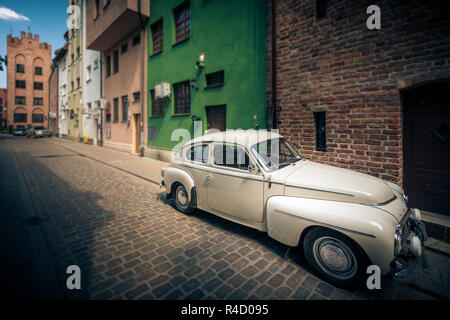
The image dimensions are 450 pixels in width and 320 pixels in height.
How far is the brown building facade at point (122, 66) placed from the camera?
12.8 metres

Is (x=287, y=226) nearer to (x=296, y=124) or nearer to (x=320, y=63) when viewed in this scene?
(x=296, y=124)

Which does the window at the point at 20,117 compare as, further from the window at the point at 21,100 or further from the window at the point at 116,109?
the window at the point at 116,109

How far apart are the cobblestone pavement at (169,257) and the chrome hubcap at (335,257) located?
7.2 inches

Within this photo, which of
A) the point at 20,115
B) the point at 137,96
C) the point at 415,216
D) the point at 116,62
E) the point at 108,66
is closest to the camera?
the point at 415,216

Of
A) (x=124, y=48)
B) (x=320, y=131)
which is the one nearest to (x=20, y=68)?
(x=124, y=48)

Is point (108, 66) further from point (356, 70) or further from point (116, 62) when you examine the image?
point (356, 70)

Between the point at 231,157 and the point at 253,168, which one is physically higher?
the point at 231,157

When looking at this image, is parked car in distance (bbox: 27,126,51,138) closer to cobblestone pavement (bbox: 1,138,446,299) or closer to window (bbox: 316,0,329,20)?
Result: cobblestone pavement (bbox: 1,138,446,299)

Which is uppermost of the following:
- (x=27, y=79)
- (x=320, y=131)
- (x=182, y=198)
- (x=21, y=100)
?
(x=27, y=79)

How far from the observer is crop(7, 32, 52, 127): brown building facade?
Answer: 144ft

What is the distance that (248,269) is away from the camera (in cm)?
277

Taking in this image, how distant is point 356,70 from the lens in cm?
484

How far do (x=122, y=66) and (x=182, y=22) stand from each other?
702 centimetres

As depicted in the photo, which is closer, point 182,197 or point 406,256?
point 406,256
